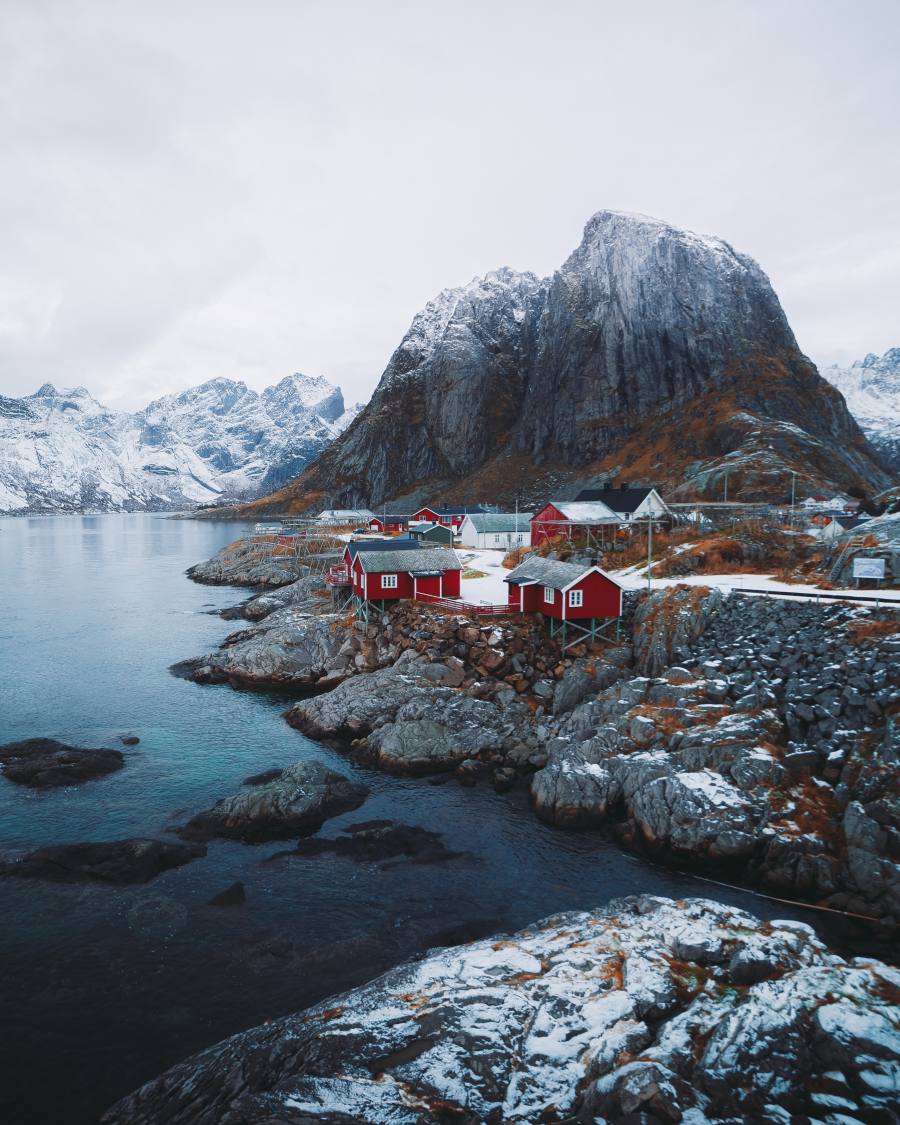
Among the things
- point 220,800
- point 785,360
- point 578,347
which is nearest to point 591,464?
point 578,347

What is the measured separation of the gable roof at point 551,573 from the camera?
126 ft

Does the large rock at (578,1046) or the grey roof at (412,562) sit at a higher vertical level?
the grey roof at (412,562)

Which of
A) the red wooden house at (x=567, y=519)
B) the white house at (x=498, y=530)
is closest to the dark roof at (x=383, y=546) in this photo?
the red wooden house at (x=567, y=519)

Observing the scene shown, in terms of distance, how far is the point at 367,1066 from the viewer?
13.9 meters

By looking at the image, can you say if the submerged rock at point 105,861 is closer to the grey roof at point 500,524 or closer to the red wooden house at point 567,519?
the red wooden house at point 567,519

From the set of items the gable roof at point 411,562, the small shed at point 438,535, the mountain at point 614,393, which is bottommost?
the gable roof at point 411,562

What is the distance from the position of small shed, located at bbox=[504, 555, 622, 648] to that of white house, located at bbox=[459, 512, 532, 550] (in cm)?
4376

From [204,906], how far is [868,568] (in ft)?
121

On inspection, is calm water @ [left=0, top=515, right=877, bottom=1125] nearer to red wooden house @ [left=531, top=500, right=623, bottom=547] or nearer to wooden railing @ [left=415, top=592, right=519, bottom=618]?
wooden railing @ [left=415, top=592, right=519, bottom=618]

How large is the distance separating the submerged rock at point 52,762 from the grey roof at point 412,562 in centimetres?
1902

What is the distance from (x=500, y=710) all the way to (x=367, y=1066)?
22377 mm

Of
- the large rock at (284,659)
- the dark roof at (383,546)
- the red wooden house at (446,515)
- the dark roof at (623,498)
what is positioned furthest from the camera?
the red wooden house at (446,515)

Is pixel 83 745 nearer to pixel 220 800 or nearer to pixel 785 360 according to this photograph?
pixel 220 800

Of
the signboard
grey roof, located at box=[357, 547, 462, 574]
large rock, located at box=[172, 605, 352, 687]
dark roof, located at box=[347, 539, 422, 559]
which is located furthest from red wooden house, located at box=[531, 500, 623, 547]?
the signboard
